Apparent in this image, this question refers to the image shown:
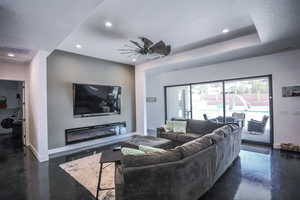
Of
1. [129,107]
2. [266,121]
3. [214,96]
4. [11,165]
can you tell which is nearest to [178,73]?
[214,96]

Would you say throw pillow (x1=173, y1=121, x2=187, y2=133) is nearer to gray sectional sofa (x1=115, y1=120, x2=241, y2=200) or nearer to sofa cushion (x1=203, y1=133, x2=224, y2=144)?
sofa cushion (x1=203, y1=133, x2=224, y2=144)

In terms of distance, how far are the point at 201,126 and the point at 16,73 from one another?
643cm

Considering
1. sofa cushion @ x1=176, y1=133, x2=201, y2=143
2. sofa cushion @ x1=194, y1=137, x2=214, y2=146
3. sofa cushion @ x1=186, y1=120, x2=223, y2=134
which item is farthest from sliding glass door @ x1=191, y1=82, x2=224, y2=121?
sofa cushion @ x1=194, y1=137, x2=214, y2=146

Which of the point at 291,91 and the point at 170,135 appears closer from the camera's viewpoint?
the point at 291,91

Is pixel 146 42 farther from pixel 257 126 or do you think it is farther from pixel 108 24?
pixel 257 126

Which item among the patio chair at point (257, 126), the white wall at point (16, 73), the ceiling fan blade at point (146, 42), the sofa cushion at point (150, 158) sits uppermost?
the ceiling fan blade at point (146, 42)

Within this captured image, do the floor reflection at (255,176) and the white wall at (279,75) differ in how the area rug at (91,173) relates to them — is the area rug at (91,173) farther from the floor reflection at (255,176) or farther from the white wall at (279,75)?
the white wall at (279,75)

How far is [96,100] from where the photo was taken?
18.7 ft

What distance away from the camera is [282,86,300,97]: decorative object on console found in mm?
4516

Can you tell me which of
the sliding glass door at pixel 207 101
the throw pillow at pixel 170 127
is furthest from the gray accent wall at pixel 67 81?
the sliding glass door at pixel 207 101

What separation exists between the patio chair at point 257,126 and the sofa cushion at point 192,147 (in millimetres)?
3782

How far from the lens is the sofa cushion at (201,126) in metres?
4.86

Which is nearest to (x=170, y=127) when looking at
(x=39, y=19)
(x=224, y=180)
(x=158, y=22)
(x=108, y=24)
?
(x=224, y=180)

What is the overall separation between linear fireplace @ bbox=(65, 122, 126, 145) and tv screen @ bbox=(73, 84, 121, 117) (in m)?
0.49
